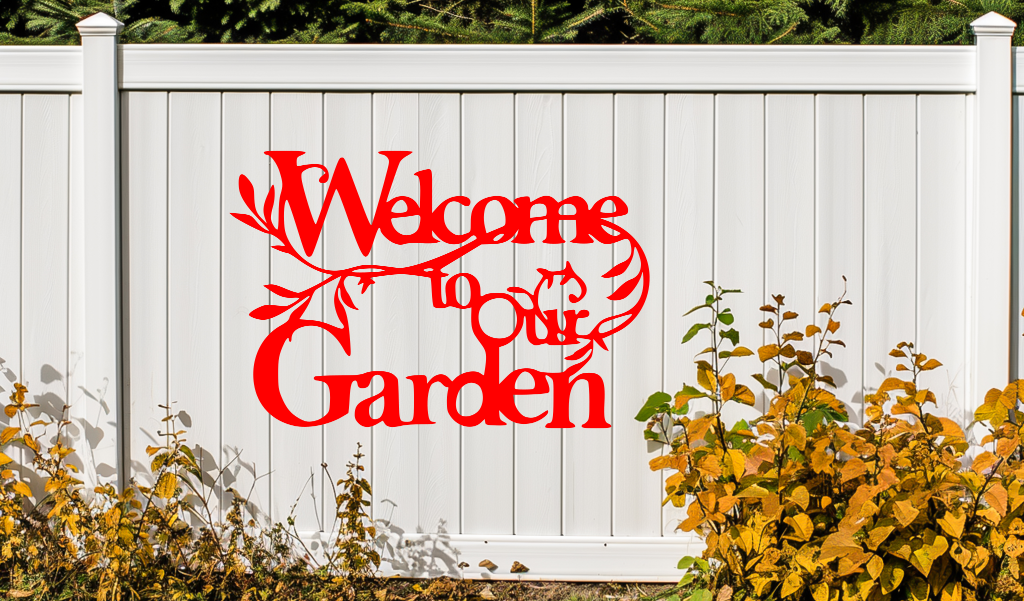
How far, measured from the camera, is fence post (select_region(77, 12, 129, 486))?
7.91ft

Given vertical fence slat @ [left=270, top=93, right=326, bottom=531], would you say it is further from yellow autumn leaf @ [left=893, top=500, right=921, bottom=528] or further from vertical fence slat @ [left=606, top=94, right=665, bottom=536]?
yellow autumn leaf @ [left=893, top=500, right=921, bottom=528]

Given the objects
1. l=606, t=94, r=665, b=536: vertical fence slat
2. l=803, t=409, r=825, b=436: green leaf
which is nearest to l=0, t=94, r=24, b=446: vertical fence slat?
l=606, t=94, r=665, b=536: vertical fence slat

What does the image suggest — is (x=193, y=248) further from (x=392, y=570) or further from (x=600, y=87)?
(x=600, y=87)

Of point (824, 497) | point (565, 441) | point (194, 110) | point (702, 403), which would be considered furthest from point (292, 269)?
point (824, 497)

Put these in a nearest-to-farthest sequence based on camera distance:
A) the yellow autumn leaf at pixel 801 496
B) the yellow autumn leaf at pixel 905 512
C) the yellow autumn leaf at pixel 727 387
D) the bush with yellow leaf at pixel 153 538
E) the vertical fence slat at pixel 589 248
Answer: the yellow autumn leaf at pixel 905 512, the yellow autumn leaf at pixel 801 496, the yellow autumn leaf at pixel 727 387, the bush with yellow leaf at pixel 153 538, the vertical fence slat at pixel 589 248

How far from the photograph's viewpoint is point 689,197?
2.42 metres

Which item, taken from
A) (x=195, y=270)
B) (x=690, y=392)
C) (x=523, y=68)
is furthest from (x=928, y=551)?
(x=195, y=270)

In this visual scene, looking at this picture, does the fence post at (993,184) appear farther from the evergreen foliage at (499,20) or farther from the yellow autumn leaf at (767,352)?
the evergreen foliage at (499,20)

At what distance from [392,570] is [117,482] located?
1.07 meters

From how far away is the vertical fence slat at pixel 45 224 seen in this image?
2.47 meters

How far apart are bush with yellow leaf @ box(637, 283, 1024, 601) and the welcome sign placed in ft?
1.03

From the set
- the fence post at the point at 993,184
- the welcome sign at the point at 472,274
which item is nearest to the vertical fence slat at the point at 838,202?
the fence post at the point at 993,184

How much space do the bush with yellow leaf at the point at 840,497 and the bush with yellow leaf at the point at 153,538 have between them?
121cm

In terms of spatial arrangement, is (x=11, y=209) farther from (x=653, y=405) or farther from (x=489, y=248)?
(x=653, y=405)
